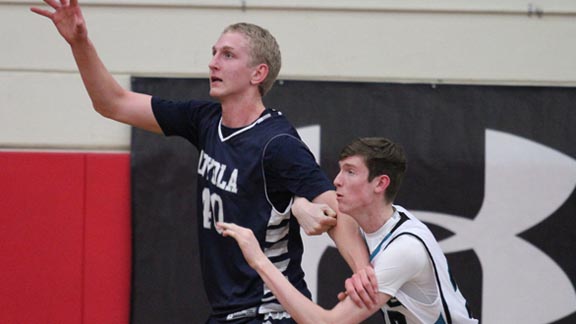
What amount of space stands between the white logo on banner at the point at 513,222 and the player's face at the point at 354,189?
6.92 feet

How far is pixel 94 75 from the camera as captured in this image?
4.04 meters

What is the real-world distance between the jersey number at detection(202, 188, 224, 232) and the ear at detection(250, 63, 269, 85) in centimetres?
47

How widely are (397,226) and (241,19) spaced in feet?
8.01

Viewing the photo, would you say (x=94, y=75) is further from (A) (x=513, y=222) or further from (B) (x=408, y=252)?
(A) (x=513, y=222)

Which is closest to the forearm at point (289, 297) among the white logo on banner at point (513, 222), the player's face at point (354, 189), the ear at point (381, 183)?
the player's face at point (354, 189)

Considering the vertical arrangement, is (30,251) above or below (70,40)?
below

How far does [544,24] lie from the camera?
5.82 metres

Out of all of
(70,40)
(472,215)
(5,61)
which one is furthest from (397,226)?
(5,61)

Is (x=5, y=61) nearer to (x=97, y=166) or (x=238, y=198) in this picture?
(x=97, y=166)

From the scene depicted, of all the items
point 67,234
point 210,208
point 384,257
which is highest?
point 210,208

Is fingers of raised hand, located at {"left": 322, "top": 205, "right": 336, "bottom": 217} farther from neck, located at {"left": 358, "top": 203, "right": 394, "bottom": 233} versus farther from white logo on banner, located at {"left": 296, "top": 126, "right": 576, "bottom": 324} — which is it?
white logo on banner, located at {"left": 296, "top": 126, "right": 576, "bottom": 324}

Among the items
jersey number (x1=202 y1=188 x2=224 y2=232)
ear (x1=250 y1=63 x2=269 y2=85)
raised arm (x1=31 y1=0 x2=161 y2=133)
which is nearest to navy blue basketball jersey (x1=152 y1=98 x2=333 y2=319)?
jersey number (x1=202 y1=188 x2=224 y2=232)

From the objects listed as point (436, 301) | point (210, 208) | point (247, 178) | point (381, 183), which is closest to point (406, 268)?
point (436, 301)

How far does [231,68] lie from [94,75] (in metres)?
0.60
